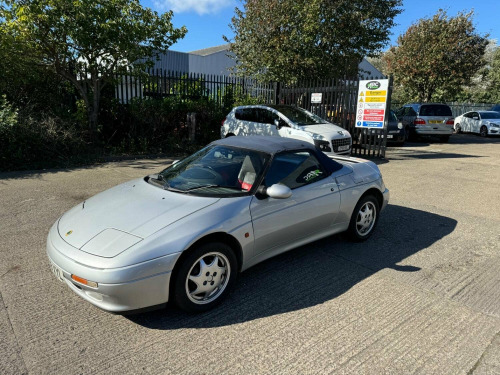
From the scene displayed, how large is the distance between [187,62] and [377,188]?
1034 inches

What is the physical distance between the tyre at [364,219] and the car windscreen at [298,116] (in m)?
6.16

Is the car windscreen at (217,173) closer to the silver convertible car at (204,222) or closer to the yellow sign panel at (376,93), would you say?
the silver convertible car at (204,222)

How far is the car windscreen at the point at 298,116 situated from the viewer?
10.6m

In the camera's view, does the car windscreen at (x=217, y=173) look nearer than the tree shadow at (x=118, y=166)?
Yes

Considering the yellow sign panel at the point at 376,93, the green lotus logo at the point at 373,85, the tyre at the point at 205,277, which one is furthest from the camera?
the green lotus logo at the point at 373,85

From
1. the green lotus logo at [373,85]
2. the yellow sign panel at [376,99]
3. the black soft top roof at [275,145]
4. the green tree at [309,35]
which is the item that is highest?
the green tree at [309,35]

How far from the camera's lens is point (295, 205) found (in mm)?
3643

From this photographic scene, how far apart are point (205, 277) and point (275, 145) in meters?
1.62

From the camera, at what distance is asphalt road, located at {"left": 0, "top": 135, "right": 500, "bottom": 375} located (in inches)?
97.5

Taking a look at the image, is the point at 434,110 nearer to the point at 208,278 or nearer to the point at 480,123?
the point at 480,123

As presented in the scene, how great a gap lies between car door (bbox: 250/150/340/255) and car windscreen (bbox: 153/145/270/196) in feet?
0.56

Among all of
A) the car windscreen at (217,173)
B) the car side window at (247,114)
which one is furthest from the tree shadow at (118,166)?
the car windscreen at (217,173)

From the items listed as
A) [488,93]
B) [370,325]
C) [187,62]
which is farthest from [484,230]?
[488,93]

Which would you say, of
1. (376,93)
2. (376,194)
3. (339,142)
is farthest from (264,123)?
(376,194)
